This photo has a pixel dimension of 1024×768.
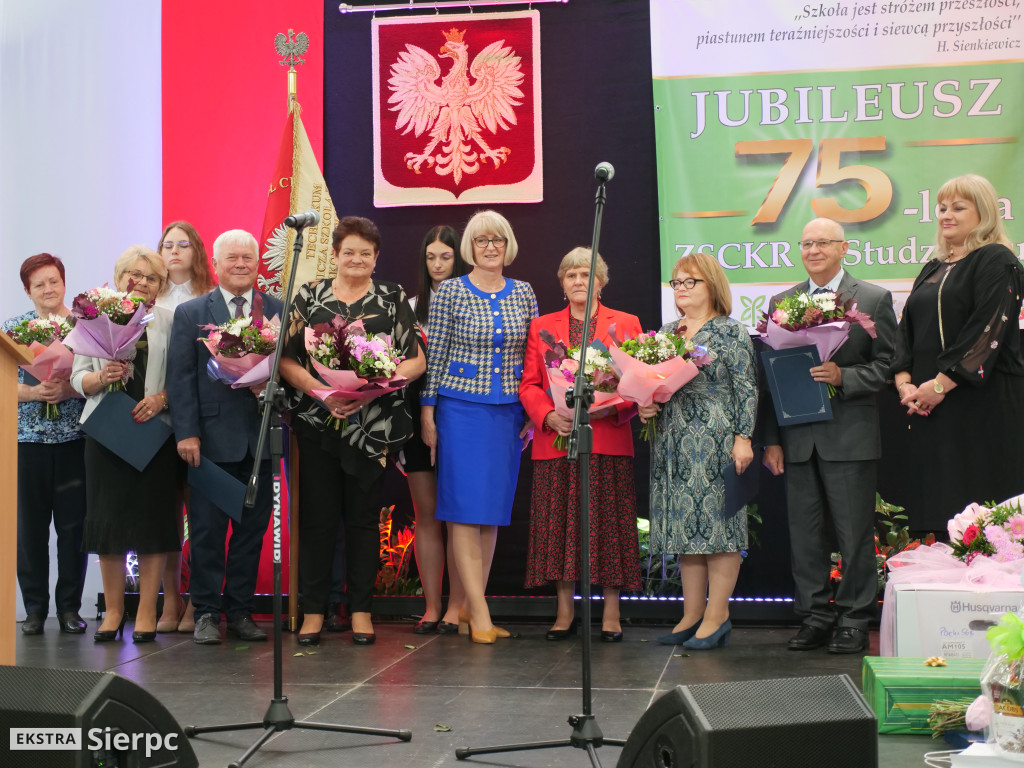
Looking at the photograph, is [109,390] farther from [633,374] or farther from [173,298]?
[633,374]

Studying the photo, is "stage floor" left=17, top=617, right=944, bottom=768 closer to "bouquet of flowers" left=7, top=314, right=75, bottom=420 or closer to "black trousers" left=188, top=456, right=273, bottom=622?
"black trousers" left=188, top=456, right=273, bottom=622

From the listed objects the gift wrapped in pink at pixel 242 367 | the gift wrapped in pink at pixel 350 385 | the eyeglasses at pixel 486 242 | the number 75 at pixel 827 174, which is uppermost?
the number 75 at pixel 827 174

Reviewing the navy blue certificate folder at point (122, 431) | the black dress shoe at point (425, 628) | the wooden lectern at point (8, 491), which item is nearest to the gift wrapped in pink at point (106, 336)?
the navy blue certificate folder at point (122, 431)

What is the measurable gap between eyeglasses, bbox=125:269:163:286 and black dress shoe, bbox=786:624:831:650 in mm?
3143

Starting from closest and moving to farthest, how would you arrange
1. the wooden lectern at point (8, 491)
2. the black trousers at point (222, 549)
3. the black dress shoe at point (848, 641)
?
the wooden lectern at point (8, 491), the black dress shoe at point (848, 641), the black trousers at point (222, 549)

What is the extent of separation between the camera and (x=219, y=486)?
474cm

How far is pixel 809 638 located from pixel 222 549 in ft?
8.33

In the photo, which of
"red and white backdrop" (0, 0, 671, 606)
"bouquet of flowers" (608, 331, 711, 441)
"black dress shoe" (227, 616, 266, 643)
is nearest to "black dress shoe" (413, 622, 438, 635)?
"black dress shoe" (227, 616, 266, 643)

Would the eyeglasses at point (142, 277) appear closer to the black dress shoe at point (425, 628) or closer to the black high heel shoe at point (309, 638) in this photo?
the black high heel shoe at point (309, 638)

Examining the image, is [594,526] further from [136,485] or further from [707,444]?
[136,485]

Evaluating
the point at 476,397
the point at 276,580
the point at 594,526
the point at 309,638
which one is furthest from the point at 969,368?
the point at 309,638

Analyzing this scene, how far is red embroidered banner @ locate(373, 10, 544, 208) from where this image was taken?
5777 mm

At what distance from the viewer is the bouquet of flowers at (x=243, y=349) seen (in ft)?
15.2

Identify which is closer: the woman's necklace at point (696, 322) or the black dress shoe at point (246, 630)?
the woman's necklace at point (696, 322)
